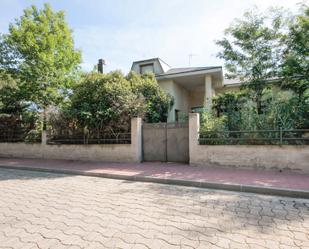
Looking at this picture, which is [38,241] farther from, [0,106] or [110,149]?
[0,106]

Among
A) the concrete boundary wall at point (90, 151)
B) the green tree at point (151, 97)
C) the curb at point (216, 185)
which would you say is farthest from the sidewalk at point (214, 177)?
the green tree at point (151, 97)

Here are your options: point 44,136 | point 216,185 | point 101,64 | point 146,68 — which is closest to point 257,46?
point 216,185

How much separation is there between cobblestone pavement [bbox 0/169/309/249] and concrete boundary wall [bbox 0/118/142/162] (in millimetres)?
3782

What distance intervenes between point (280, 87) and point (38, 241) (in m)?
11.4

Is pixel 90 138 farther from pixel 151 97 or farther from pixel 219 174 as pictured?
pixel 219 174

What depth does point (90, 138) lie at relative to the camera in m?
10.4

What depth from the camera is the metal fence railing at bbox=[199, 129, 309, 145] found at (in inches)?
280

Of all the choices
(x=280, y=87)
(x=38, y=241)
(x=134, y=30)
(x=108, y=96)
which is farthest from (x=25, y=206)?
(x=280, y=87)

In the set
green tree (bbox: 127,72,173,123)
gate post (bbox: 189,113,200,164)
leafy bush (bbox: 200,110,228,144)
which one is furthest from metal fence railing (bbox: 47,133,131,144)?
leafy bush (bbox: 200,110,228,144)

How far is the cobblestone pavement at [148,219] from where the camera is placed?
9.64ft

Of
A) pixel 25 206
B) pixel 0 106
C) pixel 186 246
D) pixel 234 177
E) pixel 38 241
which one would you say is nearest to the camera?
pixel 186 246

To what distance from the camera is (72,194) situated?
209 inches

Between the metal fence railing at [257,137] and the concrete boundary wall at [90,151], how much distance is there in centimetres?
282

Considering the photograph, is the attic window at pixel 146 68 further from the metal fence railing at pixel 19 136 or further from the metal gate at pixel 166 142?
the metal fence railing at pixel 19 136
